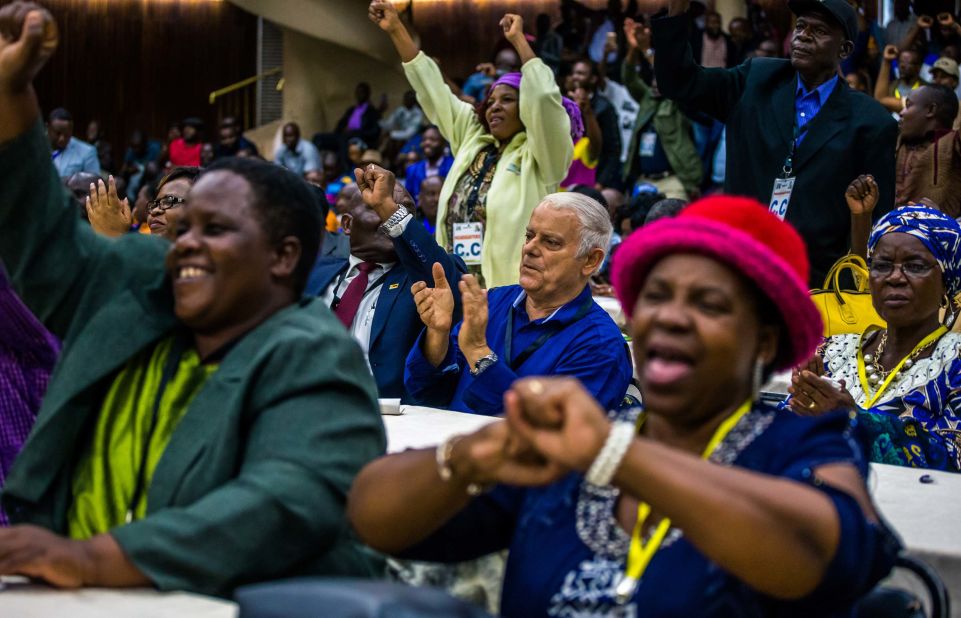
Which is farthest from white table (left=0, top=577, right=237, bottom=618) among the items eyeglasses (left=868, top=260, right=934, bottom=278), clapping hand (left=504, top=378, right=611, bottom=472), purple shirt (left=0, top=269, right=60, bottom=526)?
eyeglasses (left=868, top=260, right=934, bottom=278)

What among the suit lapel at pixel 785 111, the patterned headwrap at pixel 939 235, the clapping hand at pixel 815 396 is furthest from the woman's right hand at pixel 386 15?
the clapping hand at pixel 815 396

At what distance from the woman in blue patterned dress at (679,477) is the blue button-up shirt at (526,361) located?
163 centimetres

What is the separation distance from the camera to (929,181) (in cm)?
658

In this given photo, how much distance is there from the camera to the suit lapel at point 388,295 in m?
4.53

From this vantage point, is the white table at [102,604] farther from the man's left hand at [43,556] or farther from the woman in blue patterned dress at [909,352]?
the woman in blue patterned dress at [909,352]

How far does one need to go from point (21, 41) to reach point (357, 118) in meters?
12.4

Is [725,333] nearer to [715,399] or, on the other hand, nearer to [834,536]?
[715,399]

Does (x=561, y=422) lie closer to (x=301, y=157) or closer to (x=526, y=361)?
(x=526, y=361)

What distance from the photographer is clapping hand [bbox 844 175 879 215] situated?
461cm

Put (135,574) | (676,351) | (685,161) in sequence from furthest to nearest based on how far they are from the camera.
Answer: (685,161), (135,574), (676,351)

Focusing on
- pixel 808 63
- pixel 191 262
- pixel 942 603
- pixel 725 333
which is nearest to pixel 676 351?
pixel 725 333

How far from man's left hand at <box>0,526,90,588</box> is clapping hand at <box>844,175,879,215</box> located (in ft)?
11.2

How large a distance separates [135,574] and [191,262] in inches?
21.7

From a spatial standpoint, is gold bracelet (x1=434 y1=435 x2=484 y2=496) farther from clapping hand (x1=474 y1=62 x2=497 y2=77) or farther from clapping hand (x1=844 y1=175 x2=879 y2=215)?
clapping hand (x1=474 y1=62 x2=497 y2=77)
